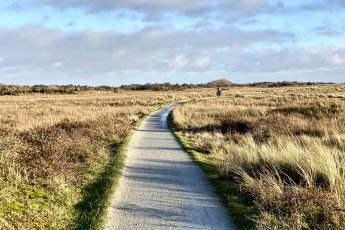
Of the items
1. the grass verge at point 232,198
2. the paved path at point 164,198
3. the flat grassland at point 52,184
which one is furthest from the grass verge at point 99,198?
the grass verge at point 232,198

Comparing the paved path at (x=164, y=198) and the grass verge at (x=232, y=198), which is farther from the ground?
the grass verge at (x=232, y=198)

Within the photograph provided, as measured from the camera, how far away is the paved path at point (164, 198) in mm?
6469

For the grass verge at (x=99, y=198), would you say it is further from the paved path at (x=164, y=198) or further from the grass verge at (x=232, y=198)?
the grass verge at (x=232, y=198)

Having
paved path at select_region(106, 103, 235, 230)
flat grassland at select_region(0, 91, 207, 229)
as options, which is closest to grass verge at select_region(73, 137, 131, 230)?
flat grassland at select_region(0, 91, 207, 229)

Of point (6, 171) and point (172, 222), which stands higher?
point (6, 171)

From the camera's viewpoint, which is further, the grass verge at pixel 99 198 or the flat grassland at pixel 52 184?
the grass verge at pixel 99 198

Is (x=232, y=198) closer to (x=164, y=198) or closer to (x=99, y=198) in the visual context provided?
(x=164, y=198)

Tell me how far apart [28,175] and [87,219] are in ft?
7.58

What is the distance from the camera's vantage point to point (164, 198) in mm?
7930

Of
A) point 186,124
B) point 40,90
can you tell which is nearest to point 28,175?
point 186,124

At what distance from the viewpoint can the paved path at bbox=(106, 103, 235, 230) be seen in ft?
21.2

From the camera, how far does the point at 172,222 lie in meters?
6.48

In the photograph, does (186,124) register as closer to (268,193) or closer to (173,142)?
(173,142)

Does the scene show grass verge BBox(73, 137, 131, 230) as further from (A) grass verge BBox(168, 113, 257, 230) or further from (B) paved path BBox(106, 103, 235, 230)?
(A) grass verge BBox(168, 113, 257, 230)
